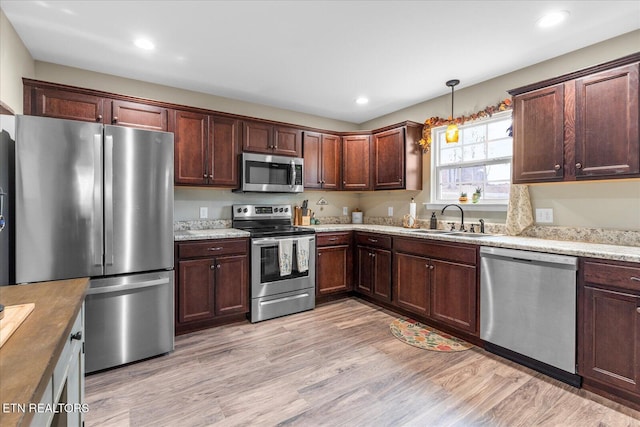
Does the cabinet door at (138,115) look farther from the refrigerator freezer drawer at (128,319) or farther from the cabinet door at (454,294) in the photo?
the cabinet door at (454,294)

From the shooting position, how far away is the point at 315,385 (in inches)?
83.5

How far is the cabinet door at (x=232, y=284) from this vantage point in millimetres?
3039

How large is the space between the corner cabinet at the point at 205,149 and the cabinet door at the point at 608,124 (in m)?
3.15

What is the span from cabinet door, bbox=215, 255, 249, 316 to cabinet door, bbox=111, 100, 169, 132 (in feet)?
4.84

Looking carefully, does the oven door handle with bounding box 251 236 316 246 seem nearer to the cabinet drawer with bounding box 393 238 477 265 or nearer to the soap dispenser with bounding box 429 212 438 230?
the cabinet drawer with bounding box 393 238 477 265

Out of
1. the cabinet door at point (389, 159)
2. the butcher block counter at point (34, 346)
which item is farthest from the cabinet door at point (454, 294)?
the butcher block counter at point (34, 346)

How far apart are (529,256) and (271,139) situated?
9.39ft

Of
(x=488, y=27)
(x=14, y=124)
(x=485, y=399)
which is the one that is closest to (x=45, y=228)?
(x=14, y=124)

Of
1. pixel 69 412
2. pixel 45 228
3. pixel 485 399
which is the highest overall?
pixel 45 228

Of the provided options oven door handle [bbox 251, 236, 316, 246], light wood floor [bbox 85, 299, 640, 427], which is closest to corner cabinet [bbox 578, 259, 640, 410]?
light wood floor [bbox 85, 299, 640, 427]

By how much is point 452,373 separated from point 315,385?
1.02m

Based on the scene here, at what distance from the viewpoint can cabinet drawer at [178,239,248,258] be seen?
2.86 meters

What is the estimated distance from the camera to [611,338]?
1935mm

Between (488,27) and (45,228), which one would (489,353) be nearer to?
(488,27)
